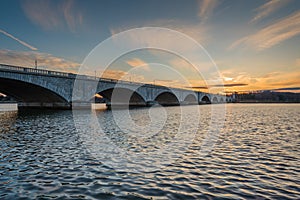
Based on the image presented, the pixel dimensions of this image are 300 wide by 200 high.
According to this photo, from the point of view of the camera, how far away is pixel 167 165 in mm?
10070

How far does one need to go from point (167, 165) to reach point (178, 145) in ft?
14.8

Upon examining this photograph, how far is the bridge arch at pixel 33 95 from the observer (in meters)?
50.1

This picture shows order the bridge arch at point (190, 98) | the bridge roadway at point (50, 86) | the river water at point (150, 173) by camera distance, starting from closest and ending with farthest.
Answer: the river water at point (150, 173), the bridge roadway at point (50, 86), the bridge arch at point (190, 98)

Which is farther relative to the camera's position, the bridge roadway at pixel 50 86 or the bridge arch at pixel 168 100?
the bridge arch at pixel 168 100

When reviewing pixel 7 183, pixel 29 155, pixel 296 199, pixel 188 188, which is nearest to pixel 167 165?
pixel 188 188

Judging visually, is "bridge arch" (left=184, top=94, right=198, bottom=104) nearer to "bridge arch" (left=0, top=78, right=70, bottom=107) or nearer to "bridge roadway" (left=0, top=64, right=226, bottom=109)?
"bridge roadway" (left=0, top=64, right=226, bottom=109)

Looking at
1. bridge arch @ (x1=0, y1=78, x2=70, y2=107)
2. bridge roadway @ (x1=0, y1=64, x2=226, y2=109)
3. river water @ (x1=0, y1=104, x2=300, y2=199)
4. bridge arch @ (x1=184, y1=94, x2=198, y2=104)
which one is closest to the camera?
river water @ (x1=0, y1=104, x2=300, y2=199)

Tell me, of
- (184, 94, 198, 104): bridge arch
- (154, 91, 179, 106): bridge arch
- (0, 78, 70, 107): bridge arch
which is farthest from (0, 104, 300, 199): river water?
(184, 94, 198, 104): bridge arch

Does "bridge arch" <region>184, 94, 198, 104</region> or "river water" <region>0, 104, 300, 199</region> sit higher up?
"bridge arch" <region>184, 94, 198, 104</region>

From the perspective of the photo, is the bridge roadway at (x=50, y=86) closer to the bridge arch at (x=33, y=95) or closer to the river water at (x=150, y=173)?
the bridge arch at (x=33, y=95)

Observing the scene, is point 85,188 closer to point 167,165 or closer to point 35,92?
point 167,165

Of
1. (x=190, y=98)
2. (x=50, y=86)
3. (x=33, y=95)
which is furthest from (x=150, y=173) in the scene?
(x=190, y=98)

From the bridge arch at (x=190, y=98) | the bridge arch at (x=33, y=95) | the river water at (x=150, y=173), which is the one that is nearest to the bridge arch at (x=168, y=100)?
the bridge arch at (x=190, y=98)

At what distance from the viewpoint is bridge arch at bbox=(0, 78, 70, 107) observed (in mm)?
50147
